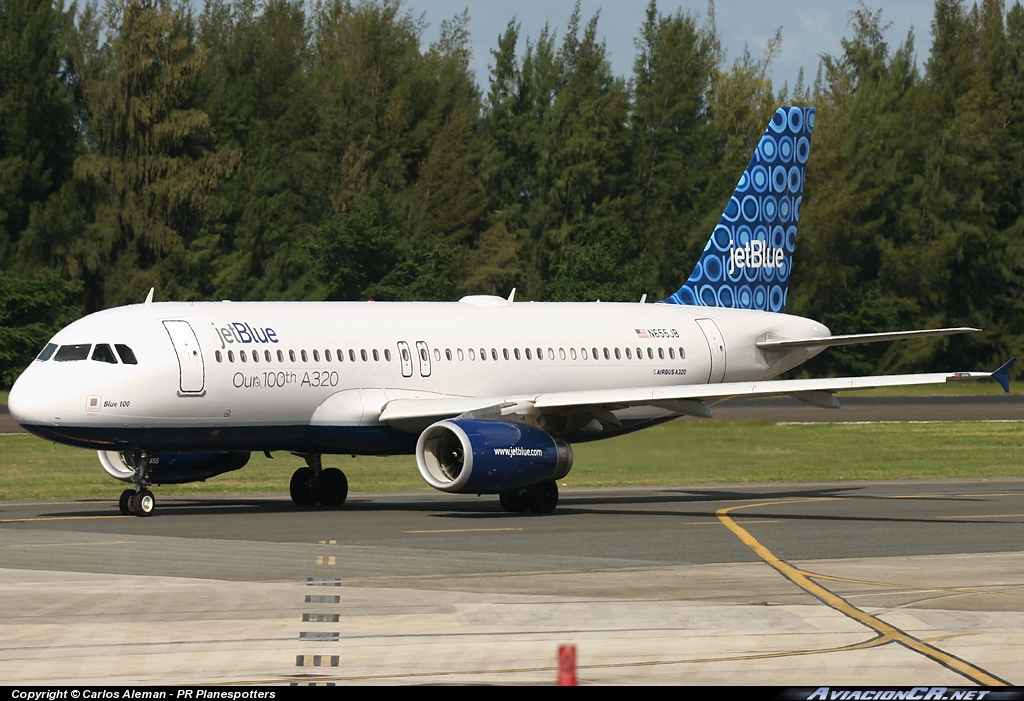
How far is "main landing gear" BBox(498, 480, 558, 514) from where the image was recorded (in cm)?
2950

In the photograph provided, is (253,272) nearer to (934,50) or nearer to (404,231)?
(404,231)

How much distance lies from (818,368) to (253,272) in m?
30.7

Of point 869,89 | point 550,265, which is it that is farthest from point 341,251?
point 869,89

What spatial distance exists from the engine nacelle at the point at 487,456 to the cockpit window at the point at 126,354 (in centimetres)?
512

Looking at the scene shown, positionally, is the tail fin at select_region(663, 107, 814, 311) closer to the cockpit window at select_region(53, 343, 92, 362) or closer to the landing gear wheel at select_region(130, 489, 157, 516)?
the landing gear wheel at select_region(130, 489, 157, 516)

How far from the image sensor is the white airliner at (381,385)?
27750 mm

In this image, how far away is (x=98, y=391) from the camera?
2756 cm

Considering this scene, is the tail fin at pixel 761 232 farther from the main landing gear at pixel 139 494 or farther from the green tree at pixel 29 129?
the green tree at pixel 29 129

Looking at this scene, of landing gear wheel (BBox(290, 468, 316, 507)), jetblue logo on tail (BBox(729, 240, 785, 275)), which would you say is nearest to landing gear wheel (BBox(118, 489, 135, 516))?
landing gear wheel (BBox(290, 468, 316, 507))

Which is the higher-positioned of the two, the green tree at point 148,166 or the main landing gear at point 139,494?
the green tree at point 148,166

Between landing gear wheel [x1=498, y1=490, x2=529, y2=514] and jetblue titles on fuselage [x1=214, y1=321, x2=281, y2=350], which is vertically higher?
jetblue titles on fuselage [x1=214, y1=321, x2=281, y2=350]

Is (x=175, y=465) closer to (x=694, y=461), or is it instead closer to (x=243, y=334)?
(x=243, y=334)

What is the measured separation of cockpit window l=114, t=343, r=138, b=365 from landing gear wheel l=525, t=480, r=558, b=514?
7.38 m

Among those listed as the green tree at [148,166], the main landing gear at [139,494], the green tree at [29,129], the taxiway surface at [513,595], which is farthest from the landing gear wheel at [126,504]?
the green tree at [29,129]
